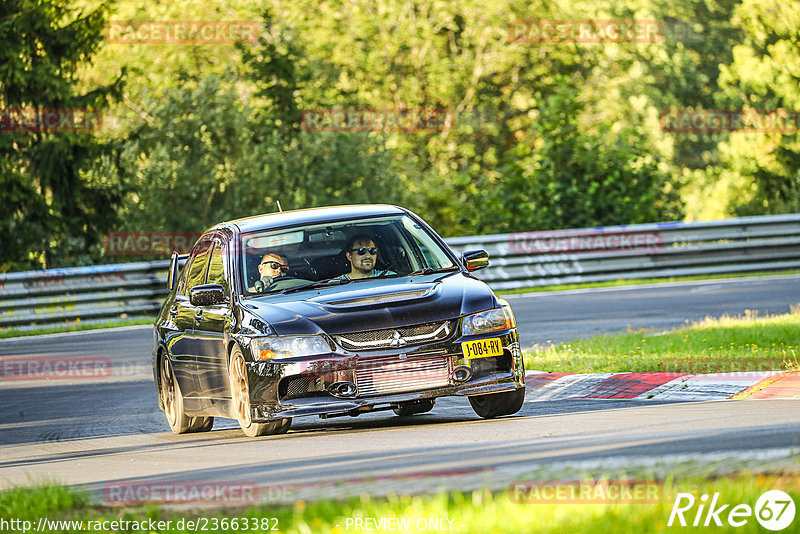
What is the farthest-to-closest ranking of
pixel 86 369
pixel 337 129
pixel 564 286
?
pixel 337 129, pixel 564 286, pixel 86 369

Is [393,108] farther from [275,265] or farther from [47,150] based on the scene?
[275,265]

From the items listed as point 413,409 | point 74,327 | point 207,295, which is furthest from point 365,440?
point 74,327

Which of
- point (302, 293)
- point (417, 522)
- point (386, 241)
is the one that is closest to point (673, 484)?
point (417, 522)

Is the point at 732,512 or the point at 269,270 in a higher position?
the point at 269,270

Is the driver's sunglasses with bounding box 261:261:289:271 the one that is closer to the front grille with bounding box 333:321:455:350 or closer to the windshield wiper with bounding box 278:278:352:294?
the windshield wiper with bounding box 278:278:352:294

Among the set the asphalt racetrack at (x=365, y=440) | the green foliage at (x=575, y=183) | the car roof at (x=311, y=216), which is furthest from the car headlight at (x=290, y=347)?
the green foliage at (x=575, y=183)

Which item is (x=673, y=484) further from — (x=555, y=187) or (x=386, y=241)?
(x=555, y=187)

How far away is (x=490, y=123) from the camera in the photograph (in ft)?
169

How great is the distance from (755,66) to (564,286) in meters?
20.4

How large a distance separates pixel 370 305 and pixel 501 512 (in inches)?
157

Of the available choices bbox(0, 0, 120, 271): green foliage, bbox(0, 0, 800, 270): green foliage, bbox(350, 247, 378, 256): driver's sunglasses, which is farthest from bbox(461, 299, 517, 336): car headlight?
bbox(0, 0, 120, 271): green foliage

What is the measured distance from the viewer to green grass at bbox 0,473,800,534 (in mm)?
5383

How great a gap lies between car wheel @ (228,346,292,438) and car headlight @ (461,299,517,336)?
56.1 inches

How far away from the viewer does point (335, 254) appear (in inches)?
420
